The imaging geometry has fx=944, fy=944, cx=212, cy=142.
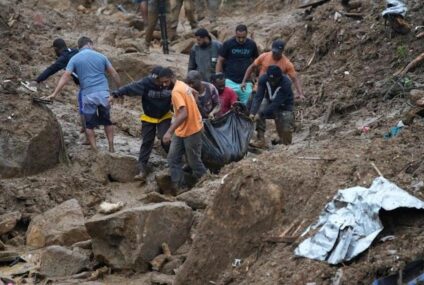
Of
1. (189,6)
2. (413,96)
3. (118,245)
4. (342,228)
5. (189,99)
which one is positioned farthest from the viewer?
(189,6)

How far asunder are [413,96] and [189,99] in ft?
9.88

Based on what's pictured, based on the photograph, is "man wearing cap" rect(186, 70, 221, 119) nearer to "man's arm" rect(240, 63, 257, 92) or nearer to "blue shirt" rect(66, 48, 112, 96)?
"man's arm" rect(240, 63, 257, 92)

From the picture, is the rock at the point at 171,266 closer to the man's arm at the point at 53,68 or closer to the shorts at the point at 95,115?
the shorts at the point at 95,115

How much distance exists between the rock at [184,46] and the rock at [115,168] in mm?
6649

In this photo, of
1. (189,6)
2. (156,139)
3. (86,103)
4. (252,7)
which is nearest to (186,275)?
(86,103)

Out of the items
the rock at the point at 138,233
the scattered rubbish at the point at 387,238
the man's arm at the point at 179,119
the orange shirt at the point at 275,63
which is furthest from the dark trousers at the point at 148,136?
the scattered rubbish at the point at 387,238

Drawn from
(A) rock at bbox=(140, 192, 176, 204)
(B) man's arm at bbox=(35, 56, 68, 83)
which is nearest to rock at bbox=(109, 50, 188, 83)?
(B) man's arm at bbox=(35, 56, 68, 83)

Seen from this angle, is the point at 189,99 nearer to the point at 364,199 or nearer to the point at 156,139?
the point at 156,139

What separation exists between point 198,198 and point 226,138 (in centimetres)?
200

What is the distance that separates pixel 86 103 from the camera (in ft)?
40.2

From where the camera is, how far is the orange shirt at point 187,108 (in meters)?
10.7

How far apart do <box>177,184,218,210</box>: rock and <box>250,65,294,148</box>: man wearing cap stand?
7.96 feet

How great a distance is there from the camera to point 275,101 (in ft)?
40.4

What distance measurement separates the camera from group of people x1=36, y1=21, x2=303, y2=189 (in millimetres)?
11188
